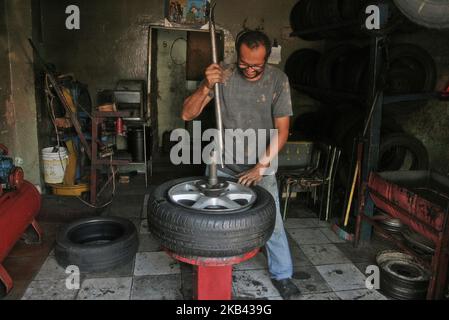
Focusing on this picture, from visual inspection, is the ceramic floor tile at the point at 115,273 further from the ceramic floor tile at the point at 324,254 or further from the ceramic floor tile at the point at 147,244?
the ceramic floor tile at the point at 324,254

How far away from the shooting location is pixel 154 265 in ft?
9.76

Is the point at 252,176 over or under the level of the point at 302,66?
under

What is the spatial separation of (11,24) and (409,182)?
13.5 feet

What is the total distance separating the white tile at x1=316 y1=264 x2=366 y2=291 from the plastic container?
3017 mm

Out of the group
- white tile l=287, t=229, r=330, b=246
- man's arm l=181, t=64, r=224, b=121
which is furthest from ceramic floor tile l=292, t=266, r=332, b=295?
man's arm l=181, t=64, r=224, b=121

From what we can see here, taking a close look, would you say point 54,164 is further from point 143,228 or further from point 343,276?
point 343,276

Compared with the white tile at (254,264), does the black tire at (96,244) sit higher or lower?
higher

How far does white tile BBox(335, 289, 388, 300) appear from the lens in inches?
103

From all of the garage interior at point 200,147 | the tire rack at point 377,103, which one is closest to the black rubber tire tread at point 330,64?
the garage interior at point 200,147

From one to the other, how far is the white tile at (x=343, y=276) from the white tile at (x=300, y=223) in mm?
799

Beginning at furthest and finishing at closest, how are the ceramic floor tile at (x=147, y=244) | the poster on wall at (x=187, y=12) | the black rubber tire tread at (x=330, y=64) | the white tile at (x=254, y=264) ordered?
the poster on wall at (x=187, y=12), the black rubber tire tread at (x=330, y=64), the ceramic floor tile at (x=147, y=244), the white tile at (x=254, y=264)

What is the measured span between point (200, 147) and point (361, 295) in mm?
3848

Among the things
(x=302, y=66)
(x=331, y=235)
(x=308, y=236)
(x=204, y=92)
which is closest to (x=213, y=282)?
(x=204, y=92)

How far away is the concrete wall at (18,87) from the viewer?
13.3 feet
